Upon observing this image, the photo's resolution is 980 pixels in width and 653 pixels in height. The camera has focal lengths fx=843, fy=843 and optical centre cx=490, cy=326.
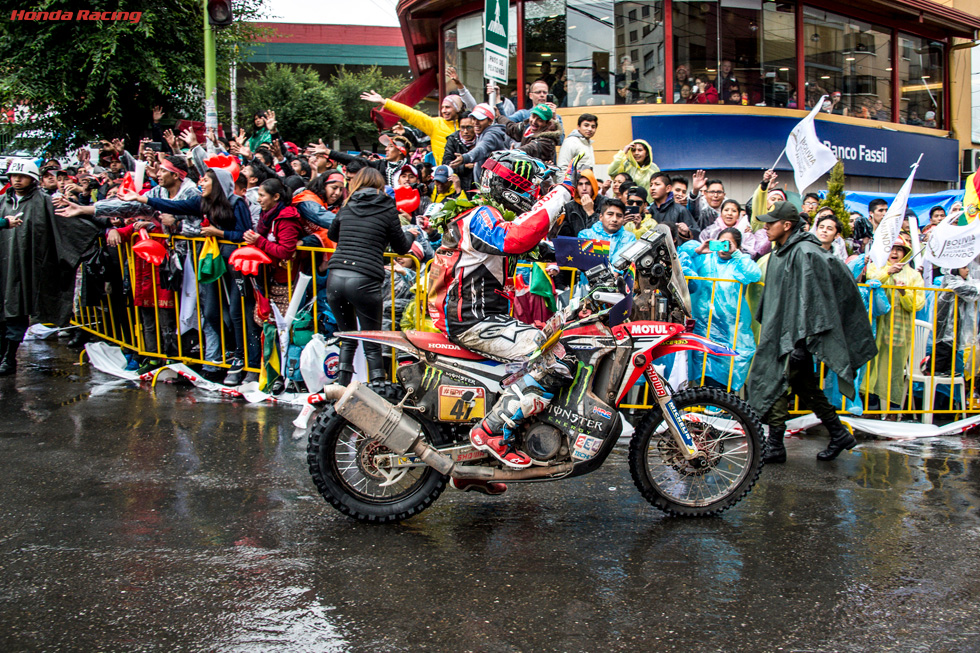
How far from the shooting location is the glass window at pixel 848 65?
751 inches

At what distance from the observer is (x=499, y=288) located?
191 inches

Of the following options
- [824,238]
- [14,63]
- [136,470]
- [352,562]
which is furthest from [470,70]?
[352,562]

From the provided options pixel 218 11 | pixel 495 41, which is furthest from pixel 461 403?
pixel 218 11

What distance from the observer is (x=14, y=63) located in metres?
18.5

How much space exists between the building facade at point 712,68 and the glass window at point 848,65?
4 cm

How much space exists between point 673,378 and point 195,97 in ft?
59.2

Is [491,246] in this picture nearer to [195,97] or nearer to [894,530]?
[894,530]

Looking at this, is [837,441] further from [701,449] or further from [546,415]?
[546,415]

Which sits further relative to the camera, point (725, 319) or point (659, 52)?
point (659, 52)

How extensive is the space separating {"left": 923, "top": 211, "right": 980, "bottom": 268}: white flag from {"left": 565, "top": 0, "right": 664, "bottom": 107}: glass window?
10.8 meters

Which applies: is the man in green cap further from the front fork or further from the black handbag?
the black handbag

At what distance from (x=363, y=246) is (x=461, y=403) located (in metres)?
2.62

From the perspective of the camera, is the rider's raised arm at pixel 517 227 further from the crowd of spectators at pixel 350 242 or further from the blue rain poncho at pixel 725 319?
the blue rain poncho at pixel 725 319

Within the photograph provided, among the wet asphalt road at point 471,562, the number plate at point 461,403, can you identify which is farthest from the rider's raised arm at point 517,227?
the wet asphalt road at point 471,562
